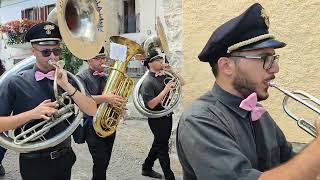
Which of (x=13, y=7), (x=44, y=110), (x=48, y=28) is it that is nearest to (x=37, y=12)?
(x=13, y=7)

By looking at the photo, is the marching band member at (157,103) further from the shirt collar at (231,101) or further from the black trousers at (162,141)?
the shirt collar at (231,101)

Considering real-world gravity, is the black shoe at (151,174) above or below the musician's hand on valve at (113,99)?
below

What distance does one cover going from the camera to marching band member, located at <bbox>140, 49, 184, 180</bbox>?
5.50m

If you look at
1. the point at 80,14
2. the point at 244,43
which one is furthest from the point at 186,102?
the point at 244,43

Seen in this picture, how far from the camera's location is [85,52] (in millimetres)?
3398

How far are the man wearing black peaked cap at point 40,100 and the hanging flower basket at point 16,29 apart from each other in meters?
12.4

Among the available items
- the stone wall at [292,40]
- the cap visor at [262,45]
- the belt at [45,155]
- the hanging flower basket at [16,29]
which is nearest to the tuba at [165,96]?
the stone wall at [292,40]

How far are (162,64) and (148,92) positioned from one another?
428 millimetres

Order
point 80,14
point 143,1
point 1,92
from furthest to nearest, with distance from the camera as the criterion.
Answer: point 143,1 → point 80,14 → point 1,92

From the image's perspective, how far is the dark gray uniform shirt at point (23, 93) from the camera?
121 inches

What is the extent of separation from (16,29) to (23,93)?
13.2m

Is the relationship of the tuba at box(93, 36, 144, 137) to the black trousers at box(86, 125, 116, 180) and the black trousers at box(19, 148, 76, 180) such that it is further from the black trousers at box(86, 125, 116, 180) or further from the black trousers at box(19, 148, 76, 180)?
the black trousers at box(19, 148, 76, 180)

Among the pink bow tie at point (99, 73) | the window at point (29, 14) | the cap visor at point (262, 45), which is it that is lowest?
the pink bow tie at point (99, 73)

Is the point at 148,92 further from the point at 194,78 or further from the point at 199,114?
the point at 199,114
